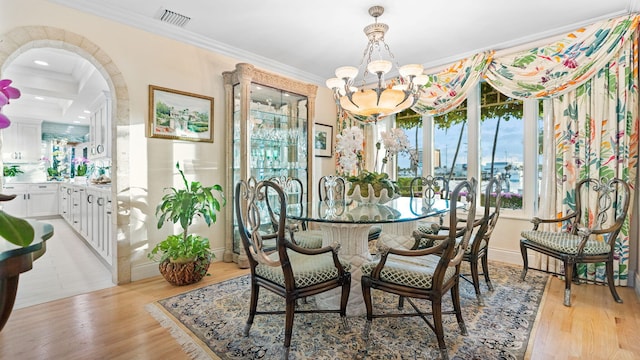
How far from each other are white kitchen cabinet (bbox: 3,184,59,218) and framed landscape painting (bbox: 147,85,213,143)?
18.9 ft

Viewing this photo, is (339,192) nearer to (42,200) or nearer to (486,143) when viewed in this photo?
(486,143)

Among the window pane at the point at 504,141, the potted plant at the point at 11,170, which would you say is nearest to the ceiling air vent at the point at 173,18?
the window pane at the point at 504,141

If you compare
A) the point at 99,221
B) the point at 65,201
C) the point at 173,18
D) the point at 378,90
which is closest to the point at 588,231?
the point at 378,90

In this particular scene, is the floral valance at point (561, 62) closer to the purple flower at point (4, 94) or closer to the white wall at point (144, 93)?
the white wall at point (144, 93)

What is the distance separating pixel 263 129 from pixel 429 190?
2.13 metres

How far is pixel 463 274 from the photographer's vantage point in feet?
9.95

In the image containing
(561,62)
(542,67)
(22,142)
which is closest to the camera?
(561,62)

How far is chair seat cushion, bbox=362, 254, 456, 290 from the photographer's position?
1780 mm

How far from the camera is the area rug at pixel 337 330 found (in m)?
1.79

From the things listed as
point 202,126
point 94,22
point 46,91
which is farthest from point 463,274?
point 46,91

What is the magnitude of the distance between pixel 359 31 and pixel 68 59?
4.10 metres

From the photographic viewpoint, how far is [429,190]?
3.25 m

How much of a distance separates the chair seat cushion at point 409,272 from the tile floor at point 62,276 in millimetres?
2665

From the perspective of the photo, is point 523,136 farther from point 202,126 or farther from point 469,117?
point 202,126
